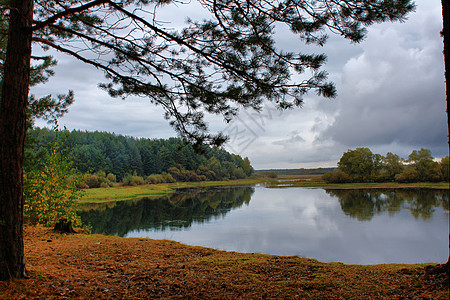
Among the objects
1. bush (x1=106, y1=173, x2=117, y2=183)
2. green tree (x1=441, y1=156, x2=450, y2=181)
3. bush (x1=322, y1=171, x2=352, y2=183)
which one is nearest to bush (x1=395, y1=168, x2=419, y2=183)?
green tree (x1=441, y1=156, x2=450, y2=181)

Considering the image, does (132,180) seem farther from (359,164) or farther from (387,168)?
(387,168)

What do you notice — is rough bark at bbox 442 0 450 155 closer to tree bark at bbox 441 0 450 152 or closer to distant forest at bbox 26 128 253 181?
tree bark at bbox 441 0 450 152

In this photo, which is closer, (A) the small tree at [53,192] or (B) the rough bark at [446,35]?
(B) the rough bark at [446,35]

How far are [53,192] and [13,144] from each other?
4.62m

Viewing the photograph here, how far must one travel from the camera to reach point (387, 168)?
41.0 m

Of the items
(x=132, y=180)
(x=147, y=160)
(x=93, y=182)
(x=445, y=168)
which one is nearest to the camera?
(x=445, y=168)

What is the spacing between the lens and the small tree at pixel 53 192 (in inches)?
267

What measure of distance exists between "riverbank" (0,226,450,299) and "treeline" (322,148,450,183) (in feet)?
118

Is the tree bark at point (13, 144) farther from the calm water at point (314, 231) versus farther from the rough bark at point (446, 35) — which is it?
the calm water at point (314, 231)

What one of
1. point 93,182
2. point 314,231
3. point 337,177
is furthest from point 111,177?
point 337,177

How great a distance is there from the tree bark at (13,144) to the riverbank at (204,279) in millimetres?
307

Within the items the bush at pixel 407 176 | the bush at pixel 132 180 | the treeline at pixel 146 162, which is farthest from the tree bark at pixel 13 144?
the bush at pixel 407 176

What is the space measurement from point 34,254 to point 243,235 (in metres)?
8.74

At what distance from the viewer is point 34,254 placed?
432cm
